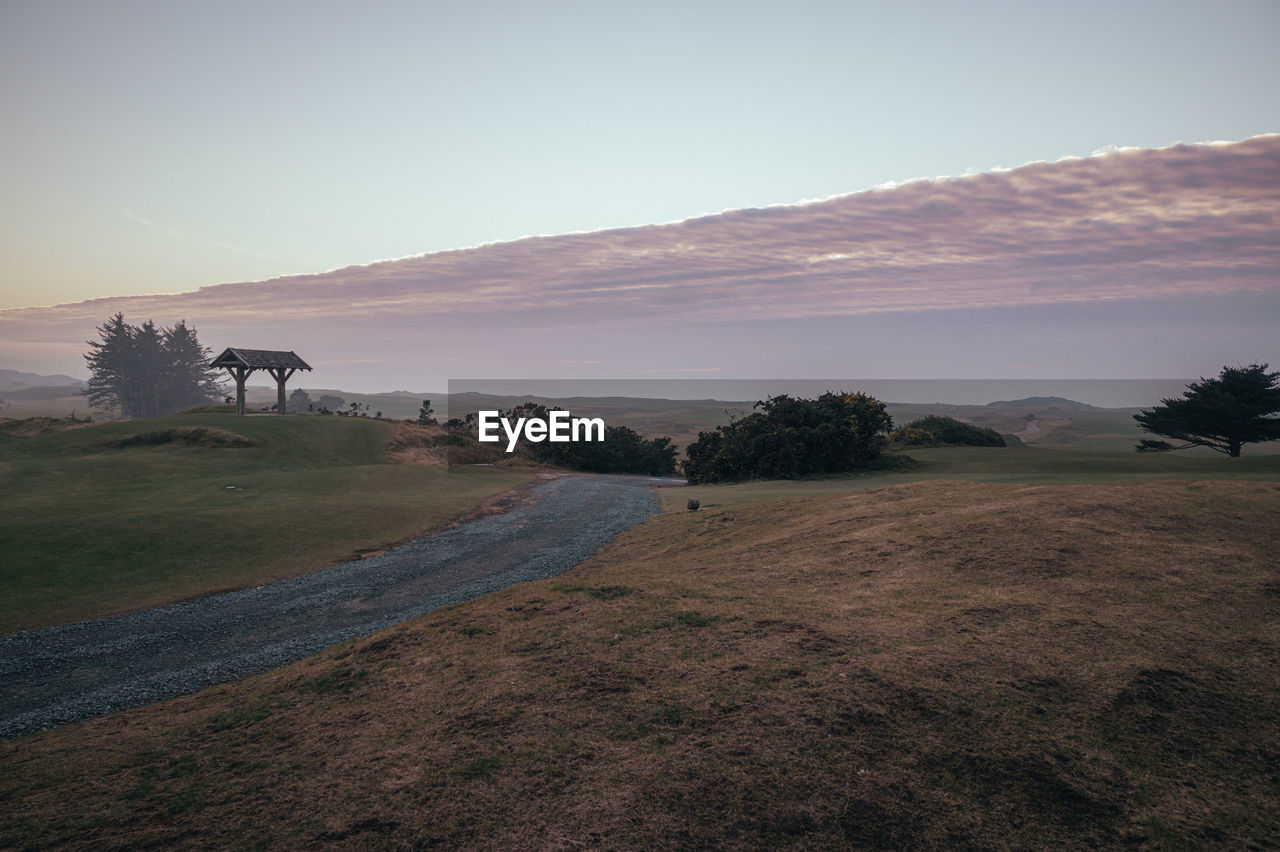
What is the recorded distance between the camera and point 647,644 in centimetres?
906

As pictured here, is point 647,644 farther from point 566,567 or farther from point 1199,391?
point 1199,391

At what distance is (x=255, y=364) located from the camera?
5781 cm

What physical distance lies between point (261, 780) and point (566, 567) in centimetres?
1238

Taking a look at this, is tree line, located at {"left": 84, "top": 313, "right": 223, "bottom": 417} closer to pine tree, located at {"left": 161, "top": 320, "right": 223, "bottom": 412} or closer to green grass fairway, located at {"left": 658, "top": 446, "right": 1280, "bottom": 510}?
pine tree, located at {"left": 161, "top": 320, "right": 223, "bottom": 412}

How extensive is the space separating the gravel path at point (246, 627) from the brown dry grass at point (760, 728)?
2.05 m

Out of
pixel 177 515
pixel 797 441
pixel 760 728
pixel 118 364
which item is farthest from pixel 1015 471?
pixel 118 364

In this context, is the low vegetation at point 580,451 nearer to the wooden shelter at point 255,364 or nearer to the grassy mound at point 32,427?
the wooden shelter at point 255,364

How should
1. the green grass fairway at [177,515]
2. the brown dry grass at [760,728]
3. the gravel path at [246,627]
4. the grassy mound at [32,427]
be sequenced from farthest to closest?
the grassy mound at [32,427] < the green grass fairway at [177,515] < the gravel path at [246,627] < the brown dry grass at [760,728]

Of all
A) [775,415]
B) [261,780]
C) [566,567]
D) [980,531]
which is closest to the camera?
[261,780]

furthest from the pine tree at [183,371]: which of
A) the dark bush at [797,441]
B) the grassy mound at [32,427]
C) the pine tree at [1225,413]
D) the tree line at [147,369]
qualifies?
the pine tree at [1225,413]

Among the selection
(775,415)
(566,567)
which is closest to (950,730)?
(566,567)

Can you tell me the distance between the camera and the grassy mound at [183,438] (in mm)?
43312

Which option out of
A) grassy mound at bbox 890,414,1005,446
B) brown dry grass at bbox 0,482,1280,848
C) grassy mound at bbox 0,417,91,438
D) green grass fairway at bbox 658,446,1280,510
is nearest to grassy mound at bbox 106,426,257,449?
grassy mound at bbox 0,417,91,438

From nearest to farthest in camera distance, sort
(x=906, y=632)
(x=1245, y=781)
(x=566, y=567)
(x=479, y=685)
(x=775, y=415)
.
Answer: (x=1245, y=781) < (x=479, y=685) < (x=906, y=632) < (x=566, y=567) < (x=775, y=415)
